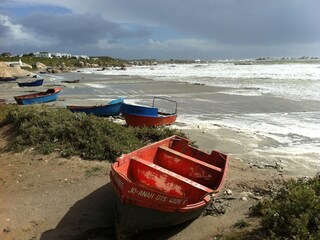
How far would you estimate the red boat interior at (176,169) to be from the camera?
674cm

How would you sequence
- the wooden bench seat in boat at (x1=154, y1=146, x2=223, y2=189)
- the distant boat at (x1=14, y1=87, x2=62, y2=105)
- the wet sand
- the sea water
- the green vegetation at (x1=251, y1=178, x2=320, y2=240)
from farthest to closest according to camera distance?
1. the distant boat at (x1=14, y1=87, x2=62, y2=105)
2. the sea water
3. the wet sand
4. the wooden bench seat in boat at (x1=154, y1=146, x2=223, y2=189)
5. the green vegetation at (x1=251, y1=178, x2=320, y2=240)

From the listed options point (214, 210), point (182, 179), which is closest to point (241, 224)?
point (214, 210)

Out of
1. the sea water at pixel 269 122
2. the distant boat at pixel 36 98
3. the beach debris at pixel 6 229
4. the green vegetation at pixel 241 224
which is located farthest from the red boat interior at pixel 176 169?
the distant boat at pixel 36 98

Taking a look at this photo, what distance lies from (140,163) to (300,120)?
37.0 feet

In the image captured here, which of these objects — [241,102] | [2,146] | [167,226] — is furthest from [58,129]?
[241,102]

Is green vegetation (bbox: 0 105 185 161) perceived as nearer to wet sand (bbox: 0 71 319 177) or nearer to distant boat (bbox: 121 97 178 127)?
wet sand (bbox: 0 71 319 177)

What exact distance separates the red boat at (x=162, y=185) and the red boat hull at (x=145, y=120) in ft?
19.1

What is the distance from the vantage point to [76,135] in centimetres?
1050

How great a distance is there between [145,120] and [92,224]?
8196 millimetres

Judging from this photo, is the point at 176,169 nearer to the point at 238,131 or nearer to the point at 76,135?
the point at 76,135

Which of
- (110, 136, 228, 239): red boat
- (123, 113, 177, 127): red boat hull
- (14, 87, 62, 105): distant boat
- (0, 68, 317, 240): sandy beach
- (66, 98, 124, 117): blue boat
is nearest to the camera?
(110, 136, 228, 239): red boat

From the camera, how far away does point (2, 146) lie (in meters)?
11.2

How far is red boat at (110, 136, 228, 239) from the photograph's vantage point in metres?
5.72

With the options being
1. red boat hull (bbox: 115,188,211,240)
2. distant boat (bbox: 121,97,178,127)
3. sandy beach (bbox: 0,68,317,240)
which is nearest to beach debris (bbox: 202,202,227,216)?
sandy beach (bbox: 0,68,317,240)
